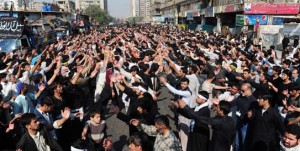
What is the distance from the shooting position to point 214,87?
7957 mm

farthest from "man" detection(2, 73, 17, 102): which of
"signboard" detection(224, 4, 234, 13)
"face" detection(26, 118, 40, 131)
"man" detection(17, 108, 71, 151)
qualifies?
"signboard" detection(224, 4, 234, 13)

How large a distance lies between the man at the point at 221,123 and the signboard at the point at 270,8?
27.5 metres

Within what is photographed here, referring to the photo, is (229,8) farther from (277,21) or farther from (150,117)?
(150,117)

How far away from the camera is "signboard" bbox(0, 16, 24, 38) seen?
11.3 meters

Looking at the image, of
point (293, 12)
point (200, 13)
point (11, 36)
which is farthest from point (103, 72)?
point (200, 13)

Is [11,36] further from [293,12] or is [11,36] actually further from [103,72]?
[293,12]

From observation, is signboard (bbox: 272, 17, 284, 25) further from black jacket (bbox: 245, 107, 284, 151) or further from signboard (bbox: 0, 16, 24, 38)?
black jacket (bbox: 245, 107, 284, 151)

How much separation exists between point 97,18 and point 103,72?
108 meters

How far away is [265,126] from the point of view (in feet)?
16.4

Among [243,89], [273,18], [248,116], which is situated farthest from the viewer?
[273,18]

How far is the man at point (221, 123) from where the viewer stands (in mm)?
4766

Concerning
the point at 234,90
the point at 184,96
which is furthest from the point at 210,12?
the point at 184,96

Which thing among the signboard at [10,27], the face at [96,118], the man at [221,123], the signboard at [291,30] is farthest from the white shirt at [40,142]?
the signboard at [291,30]

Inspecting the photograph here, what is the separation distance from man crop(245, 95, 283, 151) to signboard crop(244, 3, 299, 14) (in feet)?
89.0
